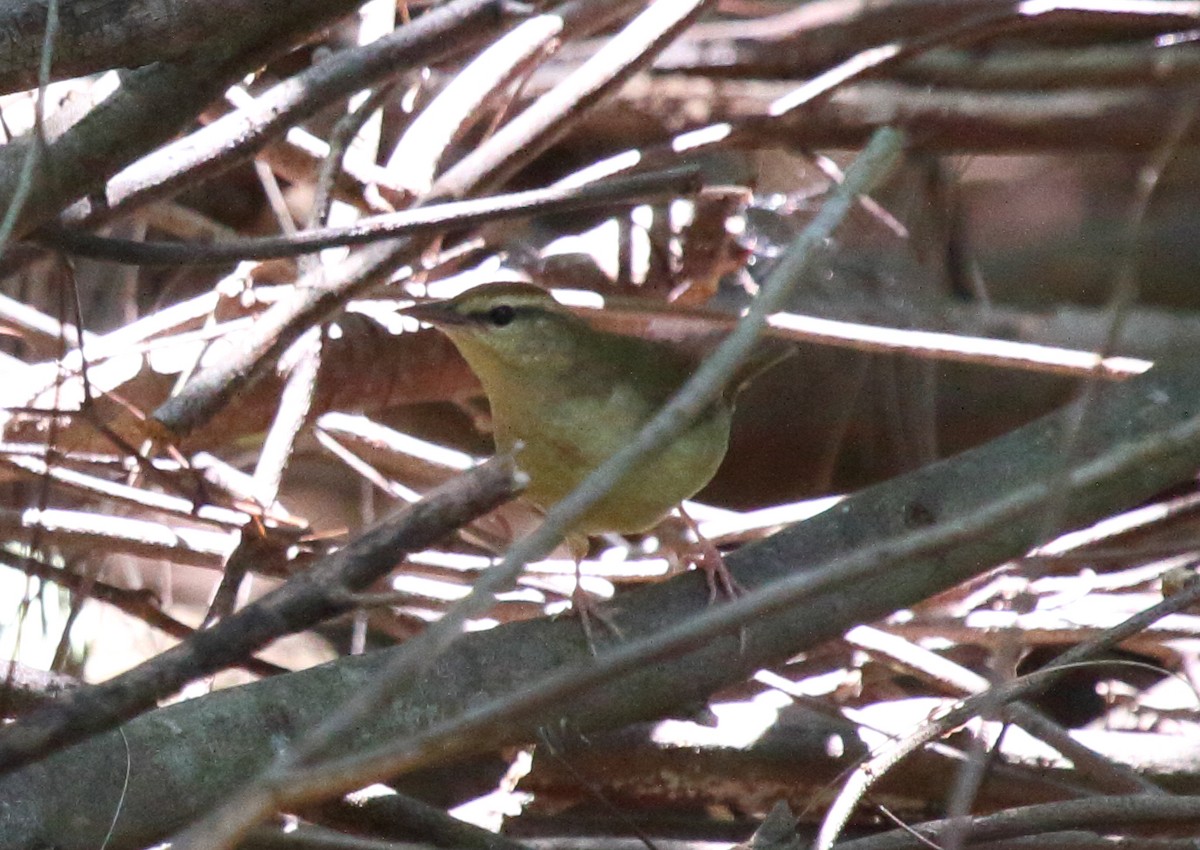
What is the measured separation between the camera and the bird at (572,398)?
276cm

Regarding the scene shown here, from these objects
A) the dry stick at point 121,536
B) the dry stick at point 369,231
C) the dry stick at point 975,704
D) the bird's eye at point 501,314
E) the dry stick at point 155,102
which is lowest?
the dry stick at point 975,704

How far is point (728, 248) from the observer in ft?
11.8

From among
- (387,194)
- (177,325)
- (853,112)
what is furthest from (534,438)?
(853,112)

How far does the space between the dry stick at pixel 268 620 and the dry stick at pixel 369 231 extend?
71 centimetres

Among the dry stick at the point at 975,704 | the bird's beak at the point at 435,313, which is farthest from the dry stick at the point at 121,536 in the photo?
the dry stick at the point at 975,704

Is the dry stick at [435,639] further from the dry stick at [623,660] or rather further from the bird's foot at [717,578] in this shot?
the bird's foot at [717,578]

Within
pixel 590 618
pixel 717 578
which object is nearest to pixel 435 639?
pixel 590 618


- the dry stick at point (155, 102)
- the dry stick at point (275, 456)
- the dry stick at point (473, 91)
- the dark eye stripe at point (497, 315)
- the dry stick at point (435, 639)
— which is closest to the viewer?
the dry stick at point (435, 639)

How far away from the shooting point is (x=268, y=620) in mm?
1313

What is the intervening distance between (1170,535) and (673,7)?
66.4 inches

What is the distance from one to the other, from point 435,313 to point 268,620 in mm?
1578

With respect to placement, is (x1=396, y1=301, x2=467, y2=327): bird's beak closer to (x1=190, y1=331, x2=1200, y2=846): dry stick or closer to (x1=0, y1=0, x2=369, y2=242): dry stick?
(x1=0, y1=0, x2=369, y2=242): dry stick

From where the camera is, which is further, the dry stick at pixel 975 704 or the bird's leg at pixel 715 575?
the bird's leg at pixel 715 575

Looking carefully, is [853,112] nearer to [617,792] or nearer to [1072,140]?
[1072,140]
